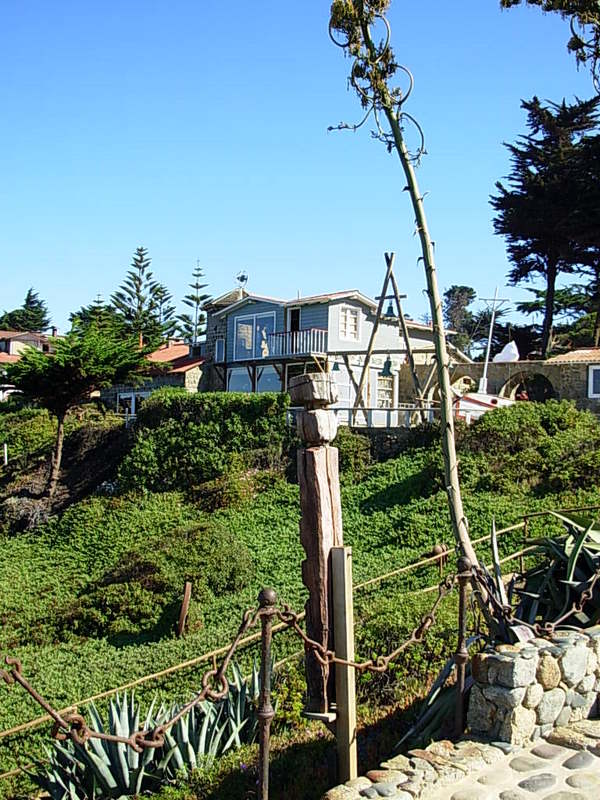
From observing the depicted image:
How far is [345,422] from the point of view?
2284 centimetres

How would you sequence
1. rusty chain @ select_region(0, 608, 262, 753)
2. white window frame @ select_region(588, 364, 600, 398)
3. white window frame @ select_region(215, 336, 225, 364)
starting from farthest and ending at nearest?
white window frame @ select_region(215, 336, 225, 364) < white window frame @ select_region(588, 364, 600, 398) < rusty chain @ select_region(0, 608, 262, 753)

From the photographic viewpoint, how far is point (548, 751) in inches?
167

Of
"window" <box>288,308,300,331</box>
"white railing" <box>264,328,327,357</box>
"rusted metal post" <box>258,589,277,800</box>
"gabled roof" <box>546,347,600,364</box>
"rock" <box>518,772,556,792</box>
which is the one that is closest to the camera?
"rusted metal post" <box>258,589,277,800</box>

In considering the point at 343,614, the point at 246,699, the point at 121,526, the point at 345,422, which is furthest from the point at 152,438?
the point at 343,614

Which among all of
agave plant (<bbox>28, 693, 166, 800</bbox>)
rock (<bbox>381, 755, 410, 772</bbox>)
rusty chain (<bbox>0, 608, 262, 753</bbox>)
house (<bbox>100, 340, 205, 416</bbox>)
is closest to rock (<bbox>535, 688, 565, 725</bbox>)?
rock (<bbox>381, 755, 410, 772</bbox>)

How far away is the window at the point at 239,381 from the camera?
3131cm

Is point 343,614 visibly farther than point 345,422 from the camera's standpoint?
→ No

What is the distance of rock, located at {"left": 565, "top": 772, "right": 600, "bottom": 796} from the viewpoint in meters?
3.88

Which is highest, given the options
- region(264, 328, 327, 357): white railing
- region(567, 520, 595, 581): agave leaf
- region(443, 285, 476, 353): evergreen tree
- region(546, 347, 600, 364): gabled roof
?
region(443, 285, 476, 353): evergreen tree

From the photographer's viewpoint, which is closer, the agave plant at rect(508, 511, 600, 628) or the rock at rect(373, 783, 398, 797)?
the rock at rect(373, 783, 398, 797)

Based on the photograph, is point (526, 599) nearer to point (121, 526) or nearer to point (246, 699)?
point (246, 699)

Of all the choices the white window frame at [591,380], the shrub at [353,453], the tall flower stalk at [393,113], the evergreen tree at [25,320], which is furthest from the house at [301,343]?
the evergreen tree at [25,320]

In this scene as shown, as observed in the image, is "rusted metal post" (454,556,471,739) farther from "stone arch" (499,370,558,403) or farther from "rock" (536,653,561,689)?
"stone arch" (499,370,558,403)

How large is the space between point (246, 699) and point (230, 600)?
7.37m
